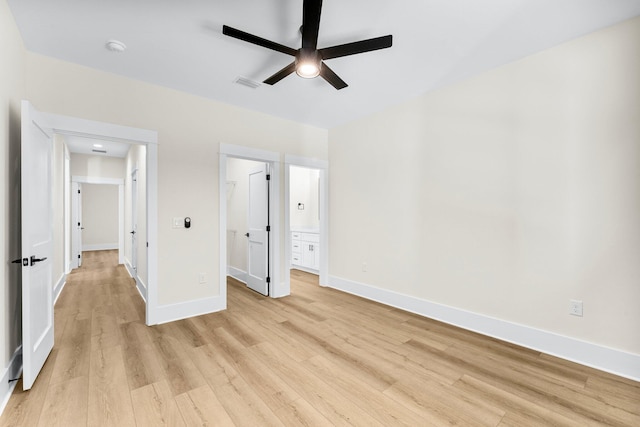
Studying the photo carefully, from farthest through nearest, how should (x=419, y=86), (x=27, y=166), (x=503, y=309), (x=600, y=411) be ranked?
1. (x=419, y=86)
2. (x=503, y=309)
3. (x=27, y=166)
4. (x=600, y=411)

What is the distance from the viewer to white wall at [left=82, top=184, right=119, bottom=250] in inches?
373

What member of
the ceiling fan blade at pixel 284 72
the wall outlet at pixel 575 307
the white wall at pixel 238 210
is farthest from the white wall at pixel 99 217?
the wall outlet at pixel 575 307

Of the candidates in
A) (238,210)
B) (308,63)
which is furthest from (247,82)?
(238,210)

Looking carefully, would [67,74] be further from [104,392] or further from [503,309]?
[503,309]

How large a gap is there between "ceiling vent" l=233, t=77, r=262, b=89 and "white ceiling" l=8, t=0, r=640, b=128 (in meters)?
0.08

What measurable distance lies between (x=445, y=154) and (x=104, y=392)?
3.82 metres

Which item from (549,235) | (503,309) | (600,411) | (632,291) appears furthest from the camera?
(503,309)

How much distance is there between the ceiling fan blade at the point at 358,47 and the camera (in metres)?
2.02

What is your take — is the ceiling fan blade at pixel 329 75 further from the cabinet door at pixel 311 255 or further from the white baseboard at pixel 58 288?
the white baseboard at pixel 58 288

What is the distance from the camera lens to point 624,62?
2279 millimetres

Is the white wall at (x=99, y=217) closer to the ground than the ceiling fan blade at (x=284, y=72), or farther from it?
closer to the ground

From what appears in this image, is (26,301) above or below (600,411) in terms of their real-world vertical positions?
above

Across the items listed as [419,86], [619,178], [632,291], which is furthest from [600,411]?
[419,86]

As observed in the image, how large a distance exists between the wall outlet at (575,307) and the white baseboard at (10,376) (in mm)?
4255
